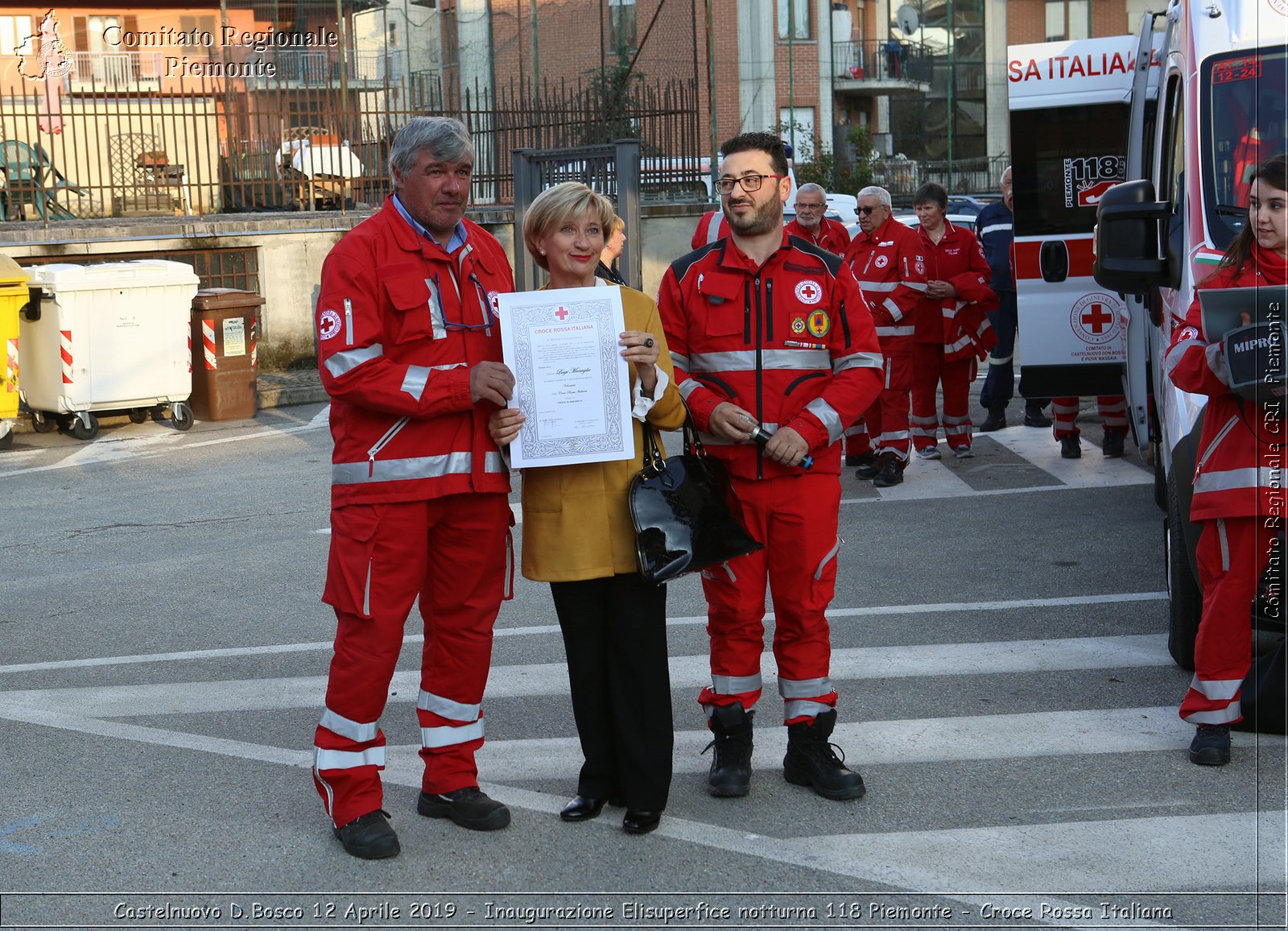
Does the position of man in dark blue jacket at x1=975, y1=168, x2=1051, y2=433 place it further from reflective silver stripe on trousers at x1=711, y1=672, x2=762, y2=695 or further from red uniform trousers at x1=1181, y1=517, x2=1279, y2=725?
reflective silver stripe on trousers at x1=711, y1=672, x2=762, y2=695

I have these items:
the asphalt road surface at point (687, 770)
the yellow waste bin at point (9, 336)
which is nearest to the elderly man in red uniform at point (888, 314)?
the asphalt road surface at point (687, 770)

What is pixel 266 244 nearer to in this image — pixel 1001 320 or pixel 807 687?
pixel 1001 320

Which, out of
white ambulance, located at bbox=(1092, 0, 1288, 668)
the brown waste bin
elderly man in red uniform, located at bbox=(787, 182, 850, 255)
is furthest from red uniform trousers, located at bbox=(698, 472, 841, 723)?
the brown waste bin

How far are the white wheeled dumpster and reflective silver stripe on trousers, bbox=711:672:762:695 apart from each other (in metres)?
9.88

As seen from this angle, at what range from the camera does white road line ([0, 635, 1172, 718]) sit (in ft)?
19.7

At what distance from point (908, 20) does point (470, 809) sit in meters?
52.7

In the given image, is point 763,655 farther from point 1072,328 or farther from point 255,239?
point 255,239

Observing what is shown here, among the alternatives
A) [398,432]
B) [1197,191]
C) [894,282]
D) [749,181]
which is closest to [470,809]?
[398,432]

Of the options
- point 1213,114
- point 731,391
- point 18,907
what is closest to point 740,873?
point 731,391

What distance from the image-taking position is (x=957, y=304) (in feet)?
35.5

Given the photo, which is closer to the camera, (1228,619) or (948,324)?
(1228,619)

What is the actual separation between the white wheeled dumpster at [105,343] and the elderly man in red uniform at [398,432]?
9591 millimetres

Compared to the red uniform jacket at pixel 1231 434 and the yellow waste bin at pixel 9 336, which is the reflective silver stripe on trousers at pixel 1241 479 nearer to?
the red uniform jacket at pixel 1231 434

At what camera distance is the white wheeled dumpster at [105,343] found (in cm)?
1315
